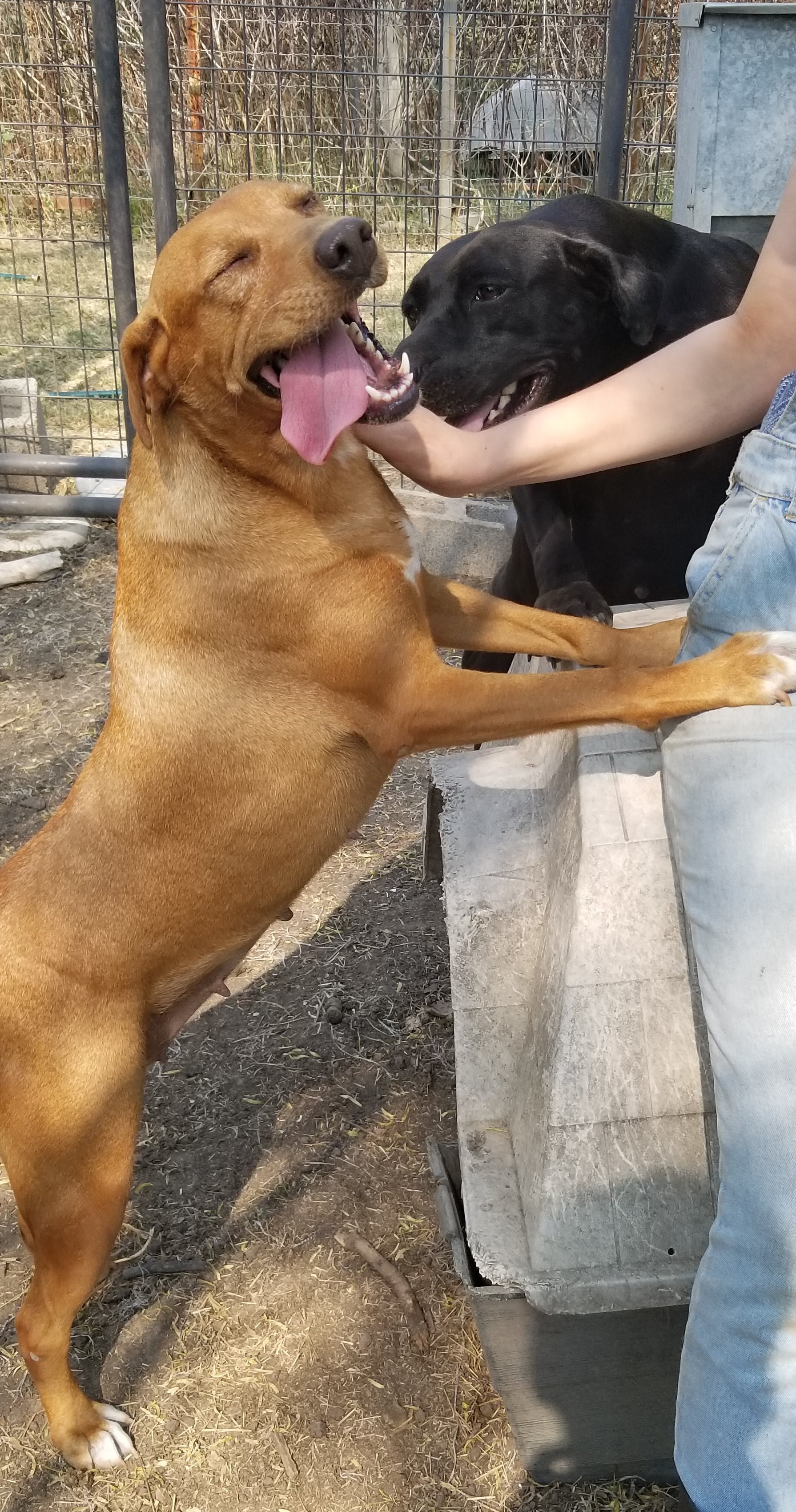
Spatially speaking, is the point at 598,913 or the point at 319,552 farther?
the point at 319,552

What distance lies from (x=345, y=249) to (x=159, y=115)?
4.16 m

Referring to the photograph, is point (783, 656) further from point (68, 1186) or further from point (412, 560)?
point (68, 1186)

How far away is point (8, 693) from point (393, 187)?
11.7ft

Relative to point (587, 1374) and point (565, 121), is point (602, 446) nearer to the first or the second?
point (587, 1374)

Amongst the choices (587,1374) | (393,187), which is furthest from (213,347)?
(393,187)

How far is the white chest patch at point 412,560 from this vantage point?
249cm

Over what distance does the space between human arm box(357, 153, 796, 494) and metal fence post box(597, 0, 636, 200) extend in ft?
11.0

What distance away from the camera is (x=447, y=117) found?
6.91 meters

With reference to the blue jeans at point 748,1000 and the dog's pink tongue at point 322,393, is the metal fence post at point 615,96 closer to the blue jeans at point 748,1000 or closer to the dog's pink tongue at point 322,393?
the dog's pink tongue at point 322,393

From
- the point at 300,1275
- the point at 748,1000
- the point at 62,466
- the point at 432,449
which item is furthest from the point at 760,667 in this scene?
the point at 62,466

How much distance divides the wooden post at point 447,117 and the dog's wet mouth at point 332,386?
462cm

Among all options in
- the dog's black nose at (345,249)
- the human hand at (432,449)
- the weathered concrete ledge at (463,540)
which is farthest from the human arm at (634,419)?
the weathered concrete ledge at (463,540)

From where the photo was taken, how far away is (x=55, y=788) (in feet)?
15.5

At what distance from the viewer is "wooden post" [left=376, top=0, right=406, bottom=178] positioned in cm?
675
